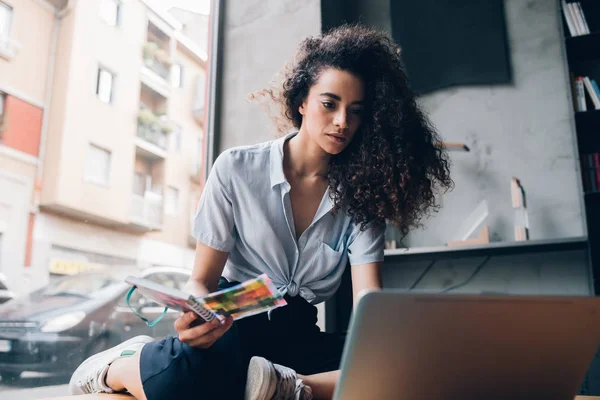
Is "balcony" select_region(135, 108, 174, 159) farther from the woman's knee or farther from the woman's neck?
the woman's knee

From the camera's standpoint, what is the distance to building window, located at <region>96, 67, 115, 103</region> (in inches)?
79.4

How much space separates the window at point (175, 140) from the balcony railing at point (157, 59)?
0.22 metres

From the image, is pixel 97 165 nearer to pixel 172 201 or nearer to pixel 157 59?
pixel 172 201

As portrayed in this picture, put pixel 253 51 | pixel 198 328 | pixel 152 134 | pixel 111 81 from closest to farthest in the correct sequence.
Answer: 1. pixel 198 328
2. pixel 111 81
3. pixel 152 134
4. pixel 253 51

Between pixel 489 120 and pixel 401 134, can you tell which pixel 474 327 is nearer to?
pixel 401 134

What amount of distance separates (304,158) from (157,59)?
102cm

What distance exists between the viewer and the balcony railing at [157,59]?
7.23 ft

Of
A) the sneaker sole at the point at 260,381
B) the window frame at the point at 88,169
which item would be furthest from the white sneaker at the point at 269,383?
the window frame at the point at 88,169

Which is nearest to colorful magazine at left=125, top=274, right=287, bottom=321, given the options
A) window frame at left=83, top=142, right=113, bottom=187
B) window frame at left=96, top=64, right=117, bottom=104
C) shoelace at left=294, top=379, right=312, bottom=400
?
shoelace at left=294, top=379, right=312, bottom=400

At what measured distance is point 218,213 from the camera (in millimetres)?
1417

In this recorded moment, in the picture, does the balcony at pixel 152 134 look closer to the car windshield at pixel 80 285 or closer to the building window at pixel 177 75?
the building window at pixel 177 75

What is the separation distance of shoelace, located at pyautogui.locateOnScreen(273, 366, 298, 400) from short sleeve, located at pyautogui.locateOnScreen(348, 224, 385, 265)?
1.41 feet

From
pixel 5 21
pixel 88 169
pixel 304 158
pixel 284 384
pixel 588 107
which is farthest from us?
pixel 588 107

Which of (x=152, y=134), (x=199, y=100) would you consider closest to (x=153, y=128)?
(x=152, y=134)
